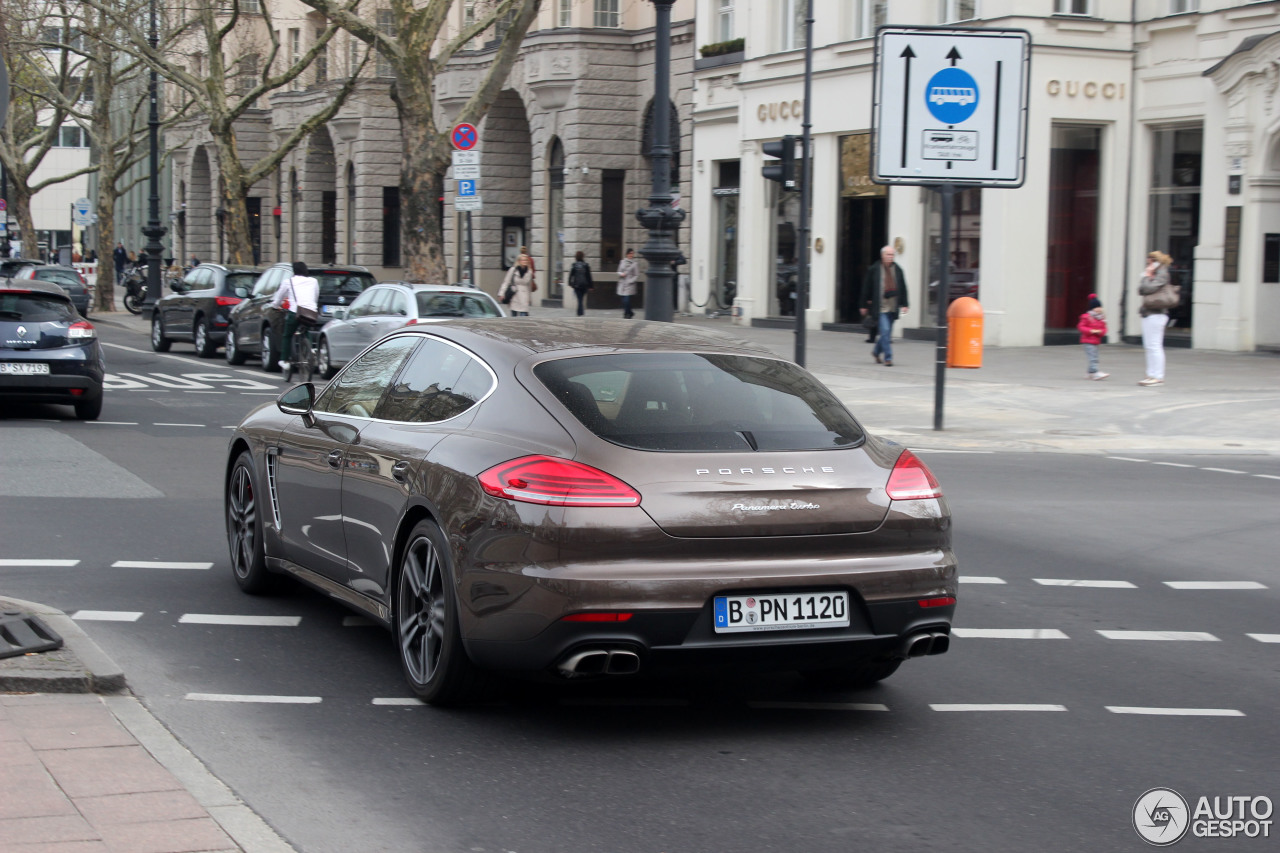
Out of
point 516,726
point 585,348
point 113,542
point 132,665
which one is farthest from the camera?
point 113,542

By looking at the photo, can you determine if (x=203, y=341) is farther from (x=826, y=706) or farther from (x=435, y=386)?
(x=826, y=706)

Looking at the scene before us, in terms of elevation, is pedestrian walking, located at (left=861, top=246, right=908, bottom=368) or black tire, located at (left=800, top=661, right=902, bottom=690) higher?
pedestrian walking, located at (left=861, top=246, right=908, bottom=368)

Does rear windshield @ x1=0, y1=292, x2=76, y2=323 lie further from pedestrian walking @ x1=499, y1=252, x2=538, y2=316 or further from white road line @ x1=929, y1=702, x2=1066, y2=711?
pedestrian walking @ x1=499, y1=252, x2=538, y2=316

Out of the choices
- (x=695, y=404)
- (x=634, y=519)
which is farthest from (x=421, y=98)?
(x=634, y=519)

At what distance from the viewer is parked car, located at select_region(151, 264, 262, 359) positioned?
93.2 feet

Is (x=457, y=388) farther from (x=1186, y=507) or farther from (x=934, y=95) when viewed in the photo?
(x=934, y=95)

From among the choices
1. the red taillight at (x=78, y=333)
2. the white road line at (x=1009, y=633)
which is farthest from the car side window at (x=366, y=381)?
the red taillight at (x=78, y=333)

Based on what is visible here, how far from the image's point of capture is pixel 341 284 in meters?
25.6

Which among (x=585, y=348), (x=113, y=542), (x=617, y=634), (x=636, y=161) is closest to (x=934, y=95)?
(x=113, y=542)

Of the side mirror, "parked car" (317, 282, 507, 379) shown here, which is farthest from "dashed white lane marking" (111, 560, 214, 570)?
"parked car" (317, 282, 507, 379)

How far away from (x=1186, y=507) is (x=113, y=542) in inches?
292

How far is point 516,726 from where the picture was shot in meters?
5.63

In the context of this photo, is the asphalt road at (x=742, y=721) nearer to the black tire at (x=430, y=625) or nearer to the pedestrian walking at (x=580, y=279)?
the black tire at (x=430, y=625)

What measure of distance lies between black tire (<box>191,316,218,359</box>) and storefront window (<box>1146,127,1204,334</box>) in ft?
54.8
